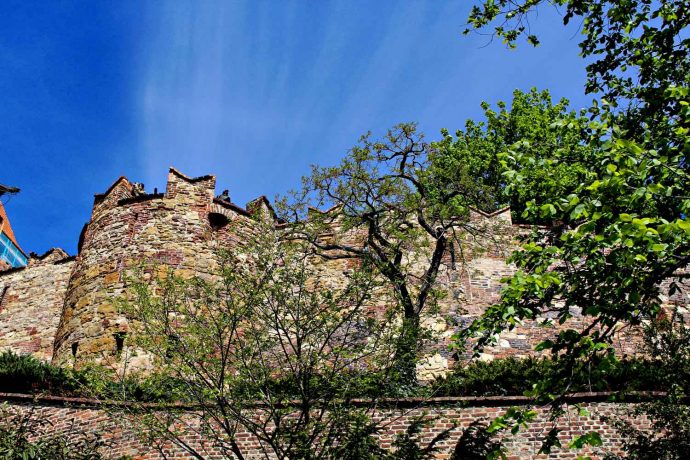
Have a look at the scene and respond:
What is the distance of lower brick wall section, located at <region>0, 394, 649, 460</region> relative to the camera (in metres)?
10.9

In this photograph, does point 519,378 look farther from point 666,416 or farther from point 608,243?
point 608,243

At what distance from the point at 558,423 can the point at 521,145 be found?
529 cm

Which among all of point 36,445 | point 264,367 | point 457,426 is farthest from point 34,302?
point 457,426

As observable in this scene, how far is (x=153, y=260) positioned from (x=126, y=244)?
8.29ft

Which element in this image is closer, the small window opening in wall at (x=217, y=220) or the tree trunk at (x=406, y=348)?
the tree trunk at (x=406, y=348)

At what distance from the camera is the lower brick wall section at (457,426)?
10859mm

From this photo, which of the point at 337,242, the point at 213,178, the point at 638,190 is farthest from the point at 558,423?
the point at 213,178

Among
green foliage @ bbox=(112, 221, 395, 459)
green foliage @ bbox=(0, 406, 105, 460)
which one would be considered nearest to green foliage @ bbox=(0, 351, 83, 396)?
green foliage @ bbox=(0, 406, 105, 460)

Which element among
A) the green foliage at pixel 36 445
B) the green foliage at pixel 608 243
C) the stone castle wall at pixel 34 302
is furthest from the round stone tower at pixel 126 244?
the green foliage at pixel 608 243

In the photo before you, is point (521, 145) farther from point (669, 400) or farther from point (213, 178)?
point (213, 178)

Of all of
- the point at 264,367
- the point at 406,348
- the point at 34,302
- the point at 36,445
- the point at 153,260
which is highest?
the point at 34,302

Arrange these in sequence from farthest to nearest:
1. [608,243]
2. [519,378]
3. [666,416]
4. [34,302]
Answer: [34,302] → [519,378] → [666,416] → [608,243]

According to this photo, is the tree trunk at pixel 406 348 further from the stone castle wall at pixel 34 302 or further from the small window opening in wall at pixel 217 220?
the stone castle wall at pixel 34 302

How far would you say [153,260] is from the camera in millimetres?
15047
